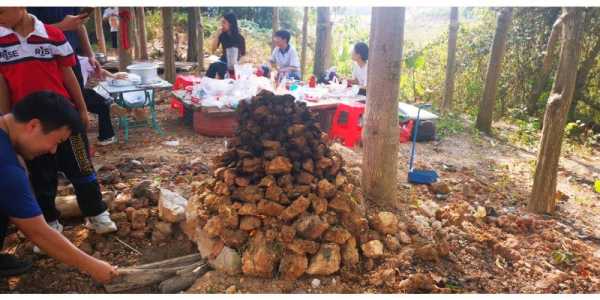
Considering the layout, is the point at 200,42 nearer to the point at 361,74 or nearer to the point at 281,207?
the point at 361,74

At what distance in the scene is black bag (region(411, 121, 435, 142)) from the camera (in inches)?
254

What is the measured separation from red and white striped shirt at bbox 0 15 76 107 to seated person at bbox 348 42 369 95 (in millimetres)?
4128

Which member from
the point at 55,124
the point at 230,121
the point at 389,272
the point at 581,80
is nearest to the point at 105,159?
the point at 230,121

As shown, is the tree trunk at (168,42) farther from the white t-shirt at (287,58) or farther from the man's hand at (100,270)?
the man's hand at (100,270)

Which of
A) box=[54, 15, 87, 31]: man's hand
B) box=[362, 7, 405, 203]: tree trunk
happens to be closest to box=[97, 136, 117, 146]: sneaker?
box=[54, 15, 87, 31]: man's hand

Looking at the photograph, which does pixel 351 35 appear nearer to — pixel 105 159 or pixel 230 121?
pixel 230 121

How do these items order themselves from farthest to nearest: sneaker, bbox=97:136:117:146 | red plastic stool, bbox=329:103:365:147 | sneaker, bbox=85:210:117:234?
red plastic stool, bbox=329:103:365:147, sneaker, bbox=97:136:117:146, sneaker, bbox=85:210:117:234

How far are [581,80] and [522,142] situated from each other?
1940 mm

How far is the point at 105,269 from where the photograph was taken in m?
2.15

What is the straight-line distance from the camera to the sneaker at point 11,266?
2.70 m

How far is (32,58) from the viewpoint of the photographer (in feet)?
9.14

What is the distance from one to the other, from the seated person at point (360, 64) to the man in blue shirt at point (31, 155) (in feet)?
15.2

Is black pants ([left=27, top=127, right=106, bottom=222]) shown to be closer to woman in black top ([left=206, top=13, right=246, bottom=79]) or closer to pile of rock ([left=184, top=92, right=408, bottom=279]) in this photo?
pile of rock ([left=184, top=92, right=408, bottom=279])

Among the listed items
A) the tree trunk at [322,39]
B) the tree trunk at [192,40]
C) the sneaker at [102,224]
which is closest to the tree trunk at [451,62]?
the tree trunk at [322,39]
